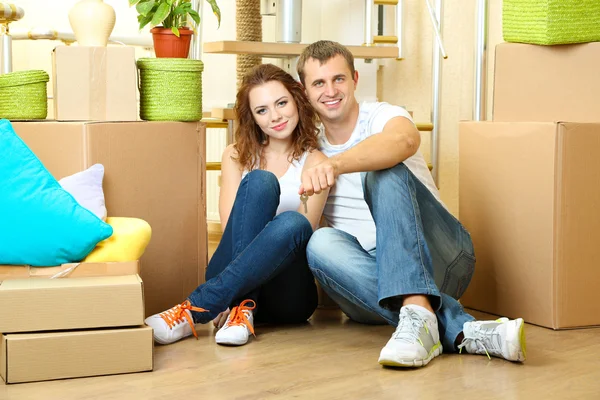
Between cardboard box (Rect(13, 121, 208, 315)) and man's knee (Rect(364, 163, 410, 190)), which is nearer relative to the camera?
man's knee (Rect(364, 163, 410, 190))

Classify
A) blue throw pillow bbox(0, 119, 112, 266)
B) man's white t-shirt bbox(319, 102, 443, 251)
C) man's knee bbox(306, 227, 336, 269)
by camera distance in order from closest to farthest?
blue throw pillow bbox(0, 119, 112, 266) → man's knee bbox(306, 227, 336, 269) → man's white t-shirt bbox(319, 102, 443, 251)

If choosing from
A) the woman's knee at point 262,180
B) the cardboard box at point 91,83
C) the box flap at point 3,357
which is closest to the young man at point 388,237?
the woman's knee at point 262,180

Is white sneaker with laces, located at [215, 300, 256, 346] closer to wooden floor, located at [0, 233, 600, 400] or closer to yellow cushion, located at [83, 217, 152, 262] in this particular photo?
wooden floor, located at [0, 233, 600, 400]

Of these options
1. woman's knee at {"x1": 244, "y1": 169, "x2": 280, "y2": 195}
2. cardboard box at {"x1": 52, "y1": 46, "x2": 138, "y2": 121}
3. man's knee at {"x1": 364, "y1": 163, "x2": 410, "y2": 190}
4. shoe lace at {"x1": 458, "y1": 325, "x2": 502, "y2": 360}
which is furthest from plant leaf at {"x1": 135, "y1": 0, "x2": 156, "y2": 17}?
shoe lace at {"x1": 458, "y1": 325, "x2": 502, "y2": 360}

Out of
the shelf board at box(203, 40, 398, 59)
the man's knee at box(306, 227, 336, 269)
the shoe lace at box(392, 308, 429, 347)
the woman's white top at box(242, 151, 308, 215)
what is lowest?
the shoe lace at box(392, 308, 429, 347)

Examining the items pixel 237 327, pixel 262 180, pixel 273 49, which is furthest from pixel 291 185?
pixel 273 49

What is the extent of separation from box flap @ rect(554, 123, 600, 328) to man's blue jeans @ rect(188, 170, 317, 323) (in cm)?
62

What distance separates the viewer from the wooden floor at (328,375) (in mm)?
1561

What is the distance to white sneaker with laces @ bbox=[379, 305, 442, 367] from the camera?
168cm

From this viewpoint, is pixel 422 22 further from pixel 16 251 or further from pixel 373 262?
pixel 16 251

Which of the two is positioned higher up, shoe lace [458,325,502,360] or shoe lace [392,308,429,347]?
shoe lace [392,308,429,347]

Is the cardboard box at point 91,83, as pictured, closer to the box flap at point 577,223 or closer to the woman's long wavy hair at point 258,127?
the woman's long wavy hair at point 258,127

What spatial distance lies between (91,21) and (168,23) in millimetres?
202

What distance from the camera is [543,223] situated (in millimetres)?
2105
